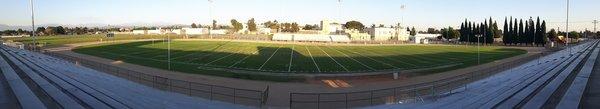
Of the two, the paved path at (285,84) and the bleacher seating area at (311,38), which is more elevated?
the bleacher seating area at (311,38)

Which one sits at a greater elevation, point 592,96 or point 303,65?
point 592,96

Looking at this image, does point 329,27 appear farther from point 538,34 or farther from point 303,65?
point 303,65

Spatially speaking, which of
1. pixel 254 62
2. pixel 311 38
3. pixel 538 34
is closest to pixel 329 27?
pixel 311 38

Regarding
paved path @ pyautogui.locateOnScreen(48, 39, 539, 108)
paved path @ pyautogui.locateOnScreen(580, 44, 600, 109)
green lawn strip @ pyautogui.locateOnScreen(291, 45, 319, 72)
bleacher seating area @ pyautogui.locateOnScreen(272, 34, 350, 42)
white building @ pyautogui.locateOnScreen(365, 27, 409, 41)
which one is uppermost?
white building @ pyautogui.locateOnScreen(365, 27, 409, 41)

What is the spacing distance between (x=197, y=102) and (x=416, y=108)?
777 cm

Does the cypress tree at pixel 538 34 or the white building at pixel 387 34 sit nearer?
the cypress tree at pixel 538 34

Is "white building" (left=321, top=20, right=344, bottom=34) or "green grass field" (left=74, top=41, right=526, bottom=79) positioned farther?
"white building" (left=321, top=20, right=344, bottom=34)

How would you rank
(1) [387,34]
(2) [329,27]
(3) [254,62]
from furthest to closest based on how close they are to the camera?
(2) [329,27] < (1) [387,34] < (3) [254,62]

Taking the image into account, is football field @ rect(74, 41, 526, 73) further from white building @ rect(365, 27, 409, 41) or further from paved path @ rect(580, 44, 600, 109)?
white building @ rect(365, 27, 409, 41)

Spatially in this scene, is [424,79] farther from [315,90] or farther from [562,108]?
[562,108]

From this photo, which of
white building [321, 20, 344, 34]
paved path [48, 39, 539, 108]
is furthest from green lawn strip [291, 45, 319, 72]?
white building [321, 20, 344, 34]

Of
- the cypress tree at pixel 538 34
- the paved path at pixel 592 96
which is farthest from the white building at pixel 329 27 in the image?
the paved path at pixel 592 96

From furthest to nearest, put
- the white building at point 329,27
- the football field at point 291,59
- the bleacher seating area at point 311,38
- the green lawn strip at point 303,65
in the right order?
the white building at point 329,27, the bleacher seating area at point 311,38, the football field at point 291,59, the green lawn strip at point 303,65

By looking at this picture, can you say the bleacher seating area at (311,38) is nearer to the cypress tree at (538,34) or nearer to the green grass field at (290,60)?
the cypress tree at (538,34)
